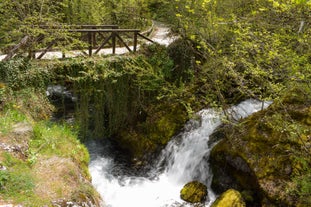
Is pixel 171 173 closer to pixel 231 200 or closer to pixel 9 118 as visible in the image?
pixel 231 200

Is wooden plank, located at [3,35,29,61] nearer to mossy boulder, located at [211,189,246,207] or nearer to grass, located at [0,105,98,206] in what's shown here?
grass, located at [0,105,98,206]

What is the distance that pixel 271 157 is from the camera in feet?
26.6

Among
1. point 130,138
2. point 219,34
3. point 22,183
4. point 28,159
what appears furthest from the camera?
point 130,138

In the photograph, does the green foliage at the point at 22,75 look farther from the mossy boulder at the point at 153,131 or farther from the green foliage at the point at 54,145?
the mossy boulder at the point at 153,131

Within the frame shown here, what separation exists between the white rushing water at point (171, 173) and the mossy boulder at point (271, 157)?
71 centimetres

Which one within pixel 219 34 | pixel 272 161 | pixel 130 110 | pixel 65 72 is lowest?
pixel 130 110

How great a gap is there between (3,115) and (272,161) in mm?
7594

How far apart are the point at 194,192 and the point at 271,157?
265 cm

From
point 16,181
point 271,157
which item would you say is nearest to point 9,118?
point 16,181

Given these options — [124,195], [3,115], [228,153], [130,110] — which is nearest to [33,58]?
[3,115]

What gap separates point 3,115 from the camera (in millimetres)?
7664

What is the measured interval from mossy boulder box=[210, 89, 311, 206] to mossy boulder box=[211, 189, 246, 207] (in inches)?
17.4

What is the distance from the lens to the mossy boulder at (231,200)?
7.78 meters

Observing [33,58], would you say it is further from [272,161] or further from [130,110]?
[272,161]
